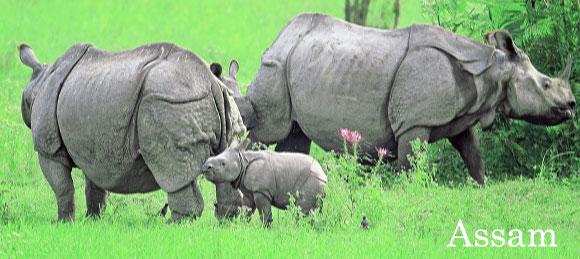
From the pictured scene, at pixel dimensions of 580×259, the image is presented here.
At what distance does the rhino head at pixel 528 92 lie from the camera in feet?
31.2

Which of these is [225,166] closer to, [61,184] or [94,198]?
[61,184]

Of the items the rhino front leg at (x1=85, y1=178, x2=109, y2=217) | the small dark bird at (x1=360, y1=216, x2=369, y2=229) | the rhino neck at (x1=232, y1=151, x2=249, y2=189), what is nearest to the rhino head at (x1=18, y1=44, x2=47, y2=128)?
the rhino front leg at (x1=85, y1=178, x2=109, y2=217)

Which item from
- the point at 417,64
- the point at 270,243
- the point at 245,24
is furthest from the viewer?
the point at 245,24

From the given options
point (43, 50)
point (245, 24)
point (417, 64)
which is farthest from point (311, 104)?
point (245, 24)

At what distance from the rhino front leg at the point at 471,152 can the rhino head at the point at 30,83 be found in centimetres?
417

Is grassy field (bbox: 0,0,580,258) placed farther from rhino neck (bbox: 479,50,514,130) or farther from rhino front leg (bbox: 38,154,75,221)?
rhino neck (bbox: 479,50,514,130)

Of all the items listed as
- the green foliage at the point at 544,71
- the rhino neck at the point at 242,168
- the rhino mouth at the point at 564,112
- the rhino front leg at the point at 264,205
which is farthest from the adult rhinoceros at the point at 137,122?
the green foliage at the point at 544,71

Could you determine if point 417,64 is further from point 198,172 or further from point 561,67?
point 198,172

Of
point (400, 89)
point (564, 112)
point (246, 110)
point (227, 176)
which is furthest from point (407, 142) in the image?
point (227, 176)

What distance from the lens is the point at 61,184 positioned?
26.6 feet

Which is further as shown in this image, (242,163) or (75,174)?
→ (75,174)

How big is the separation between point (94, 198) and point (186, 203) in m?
1.50

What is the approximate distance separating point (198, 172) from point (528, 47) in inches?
195

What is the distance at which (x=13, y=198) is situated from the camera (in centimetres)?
1008
